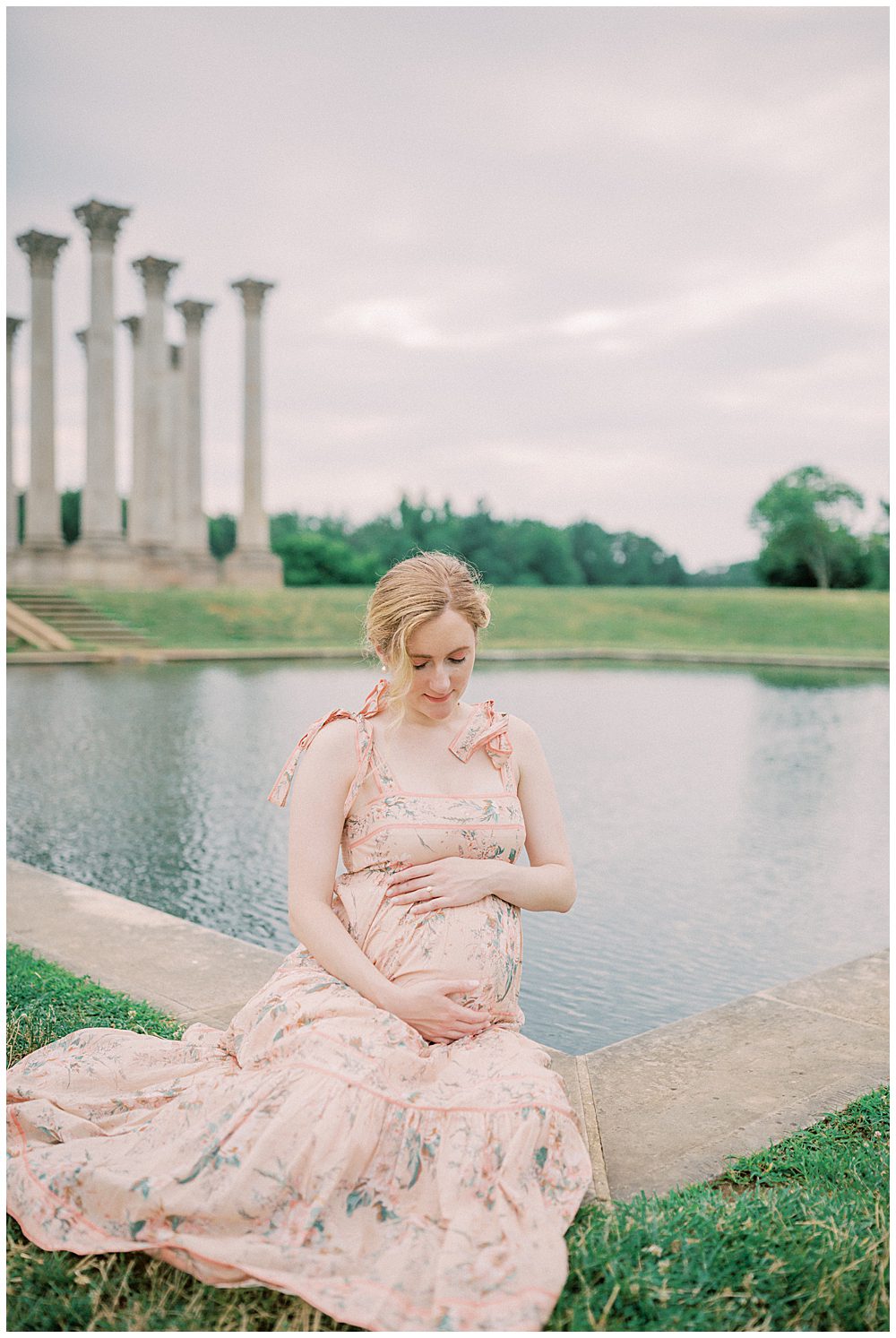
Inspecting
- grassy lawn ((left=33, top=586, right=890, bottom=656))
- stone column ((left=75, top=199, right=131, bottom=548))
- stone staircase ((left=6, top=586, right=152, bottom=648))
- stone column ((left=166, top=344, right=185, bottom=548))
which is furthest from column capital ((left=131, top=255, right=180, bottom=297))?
stone staircase ((left=6, top=586, right=152, bottom=648))

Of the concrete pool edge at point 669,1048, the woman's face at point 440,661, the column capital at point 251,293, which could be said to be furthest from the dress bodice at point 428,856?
the column capital at point 251,293

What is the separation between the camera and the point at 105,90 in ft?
65.6

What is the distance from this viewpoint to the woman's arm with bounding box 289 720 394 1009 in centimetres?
→ 366

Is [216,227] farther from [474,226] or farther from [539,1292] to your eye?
[539,1292]

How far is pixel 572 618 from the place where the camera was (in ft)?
148

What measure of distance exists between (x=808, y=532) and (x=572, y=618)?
52760 millimetres

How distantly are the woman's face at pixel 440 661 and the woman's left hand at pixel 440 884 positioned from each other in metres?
0.49

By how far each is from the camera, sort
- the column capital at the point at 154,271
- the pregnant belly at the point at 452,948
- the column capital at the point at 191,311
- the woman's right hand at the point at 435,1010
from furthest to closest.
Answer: the column capital at the point at 191,311
the column capital at the point at 154,271
the pregnant belly at the point at 452,948
the woman's right hand at the point at 435,1010

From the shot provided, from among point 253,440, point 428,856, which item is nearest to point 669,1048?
point 428,856

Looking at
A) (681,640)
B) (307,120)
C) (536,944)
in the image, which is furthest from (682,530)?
(536,944)

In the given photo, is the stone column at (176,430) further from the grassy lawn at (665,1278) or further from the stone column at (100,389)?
the grassy lawn at (665,1278)

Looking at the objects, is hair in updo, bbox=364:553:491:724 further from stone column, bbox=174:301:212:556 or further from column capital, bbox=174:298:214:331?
column capital, bbox=174:298:214:331

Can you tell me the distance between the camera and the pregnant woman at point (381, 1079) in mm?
2971

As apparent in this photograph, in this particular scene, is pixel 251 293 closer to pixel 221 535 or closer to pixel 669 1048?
pixel 221 535
